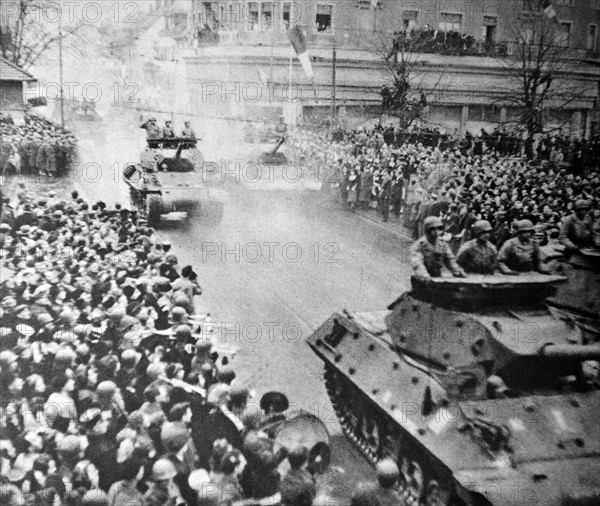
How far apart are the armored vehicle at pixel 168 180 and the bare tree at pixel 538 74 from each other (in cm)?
273

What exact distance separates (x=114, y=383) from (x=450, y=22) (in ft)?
13.2

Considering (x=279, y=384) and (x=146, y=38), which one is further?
(x=146, y=38)

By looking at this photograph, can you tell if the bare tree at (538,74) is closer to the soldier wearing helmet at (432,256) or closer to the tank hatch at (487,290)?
the soldier wearing helmet at (432,256)

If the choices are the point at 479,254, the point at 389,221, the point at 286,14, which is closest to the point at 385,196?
the point at 389,221

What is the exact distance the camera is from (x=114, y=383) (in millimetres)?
4711

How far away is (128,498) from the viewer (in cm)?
438

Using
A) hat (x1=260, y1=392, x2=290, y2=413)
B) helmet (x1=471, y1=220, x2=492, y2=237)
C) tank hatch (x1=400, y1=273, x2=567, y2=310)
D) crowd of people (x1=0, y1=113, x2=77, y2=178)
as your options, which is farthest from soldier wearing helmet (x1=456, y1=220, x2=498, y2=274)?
crowd of people (x1=0, y1=113, x2=77, y2=178)

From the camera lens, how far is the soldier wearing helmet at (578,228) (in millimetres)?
5668

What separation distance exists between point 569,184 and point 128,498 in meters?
4.43

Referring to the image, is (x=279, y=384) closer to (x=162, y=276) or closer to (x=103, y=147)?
(x=162, y=276)

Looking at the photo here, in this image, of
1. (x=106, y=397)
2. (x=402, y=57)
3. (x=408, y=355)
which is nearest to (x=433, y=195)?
(x=402, y=57)

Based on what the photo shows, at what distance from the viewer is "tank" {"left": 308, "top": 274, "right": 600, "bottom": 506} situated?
410 cm

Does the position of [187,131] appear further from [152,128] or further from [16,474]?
[16,474]

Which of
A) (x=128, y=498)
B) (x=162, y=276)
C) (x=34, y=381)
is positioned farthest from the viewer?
(x=162, y=276)
